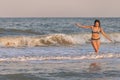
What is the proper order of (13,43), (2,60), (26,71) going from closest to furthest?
(26,71) < (2,60) < (13,43)

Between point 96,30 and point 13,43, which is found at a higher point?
point 96,30

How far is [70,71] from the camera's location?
35.3 ft

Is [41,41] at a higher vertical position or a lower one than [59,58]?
lower

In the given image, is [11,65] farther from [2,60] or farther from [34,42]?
[34,42]

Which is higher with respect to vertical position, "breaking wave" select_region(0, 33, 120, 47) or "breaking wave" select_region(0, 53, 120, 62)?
"breaking wave" select_region(0, 53, 120, 62)

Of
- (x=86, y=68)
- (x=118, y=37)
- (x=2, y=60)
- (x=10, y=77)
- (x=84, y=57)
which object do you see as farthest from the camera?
(x=118, y=37)

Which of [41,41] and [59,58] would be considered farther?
[41,41]

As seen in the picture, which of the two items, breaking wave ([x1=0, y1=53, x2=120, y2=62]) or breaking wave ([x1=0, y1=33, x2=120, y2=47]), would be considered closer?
breaking wave ([x1=0, y1=53, x2=120, y2=62])

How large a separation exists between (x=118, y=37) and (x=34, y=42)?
753cm

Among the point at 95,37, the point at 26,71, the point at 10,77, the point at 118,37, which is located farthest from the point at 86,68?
the point at 118,37

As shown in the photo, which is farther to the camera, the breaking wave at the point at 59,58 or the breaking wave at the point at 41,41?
the breaking wave at the point at 41,41

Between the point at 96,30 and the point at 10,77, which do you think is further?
the point at 96,30

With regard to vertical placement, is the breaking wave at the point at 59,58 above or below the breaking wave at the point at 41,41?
above

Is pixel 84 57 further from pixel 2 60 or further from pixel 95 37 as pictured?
pixel 2 60
